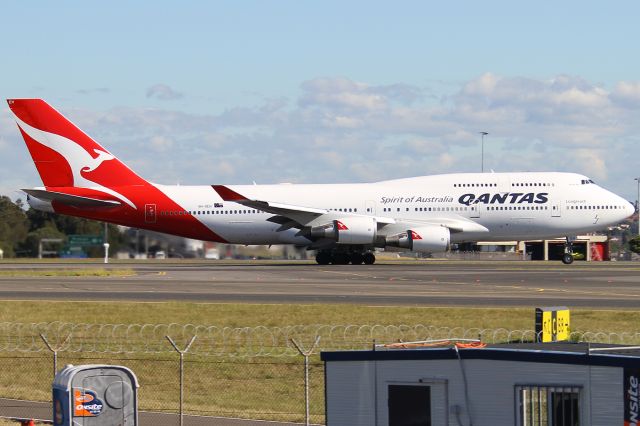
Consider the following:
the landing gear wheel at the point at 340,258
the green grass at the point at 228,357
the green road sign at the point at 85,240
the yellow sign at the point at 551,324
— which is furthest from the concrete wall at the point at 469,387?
the green road sign at the point at 85,240

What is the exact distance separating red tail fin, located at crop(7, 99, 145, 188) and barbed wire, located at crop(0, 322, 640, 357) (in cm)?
3463

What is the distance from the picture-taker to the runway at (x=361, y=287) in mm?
40344

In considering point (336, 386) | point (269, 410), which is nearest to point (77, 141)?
point (269, 410)

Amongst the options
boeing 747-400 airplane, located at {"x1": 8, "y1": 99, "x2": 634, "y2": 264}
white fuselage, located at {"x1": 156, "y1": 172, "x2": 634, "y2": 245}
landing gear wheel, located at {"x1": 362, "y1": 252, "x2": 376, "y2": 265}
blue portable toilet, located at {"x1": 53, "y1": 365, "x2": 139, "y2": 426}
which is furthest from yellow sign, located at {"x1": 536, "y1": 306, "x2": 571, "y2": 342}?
landing gear wheel, located at {"x1": 362, "y1": 252, "x2": 376, "y2": 265}

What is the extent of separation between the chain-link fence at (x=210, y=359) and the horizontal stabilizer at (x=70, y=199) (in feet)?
107

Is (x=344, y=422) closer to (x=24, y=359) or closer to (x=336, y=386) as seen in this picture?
(x=336, y=386)

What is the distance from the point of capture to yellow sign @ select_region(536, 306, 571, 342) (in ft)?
71.6

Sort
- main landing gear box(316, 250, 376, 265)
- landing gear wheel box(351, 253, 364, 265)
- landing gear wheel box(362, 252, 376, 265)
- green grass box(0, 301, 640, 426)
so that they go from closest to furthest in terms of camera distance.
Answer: green grass box(0, 301, 640, 426), main landing gear box(316, 250, 376, 265), landing gear wheel box(351, 253, 364, 265), landing gear wheel box(362, 252, 376, 265)

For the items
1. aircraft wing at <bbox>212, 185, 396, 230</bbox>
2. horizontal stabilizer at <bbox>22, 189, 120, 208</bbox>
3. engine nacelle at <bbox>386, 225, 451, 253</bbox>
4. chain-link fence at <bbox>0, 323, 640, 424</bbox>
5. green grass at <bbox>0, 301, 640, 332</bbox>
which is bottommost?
chain-link fence at <bbox>0, 323, 640, 424</bbox>

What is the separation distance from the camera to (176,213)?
220ft

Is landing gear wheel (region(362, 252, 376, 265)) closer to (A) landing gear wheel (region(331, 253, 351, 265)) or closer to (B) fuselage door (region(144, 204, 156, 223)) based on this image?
(A) landing gear wheel (region(331, 253, 351, 265))

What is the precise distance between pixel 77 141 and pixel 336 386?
54370 millimetres

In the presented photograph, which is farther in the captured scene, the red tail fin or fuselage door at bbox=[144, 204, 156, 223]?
the red tail fin

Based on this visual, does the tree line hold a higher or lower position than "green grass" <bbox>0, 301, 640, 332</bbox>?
higher
